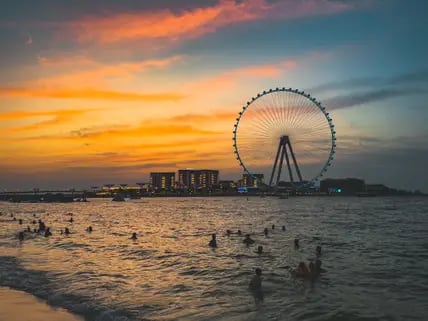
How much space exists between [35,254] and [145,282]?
14.8 meters

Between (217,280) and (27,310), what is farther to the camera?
(217,280)

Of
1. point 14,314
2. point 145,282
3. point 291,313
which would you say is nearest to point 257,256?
point 145,282

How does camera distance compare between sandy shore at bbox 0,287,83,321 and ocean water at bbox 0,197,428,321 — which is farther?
ocean water at bbox 0,197,428,321

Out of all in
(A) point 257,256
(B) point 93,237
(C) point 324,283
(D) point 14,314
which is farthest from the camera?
(B) point 93,237

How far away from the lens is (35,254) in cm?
3475

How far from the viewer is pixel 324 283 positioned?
22.9 m

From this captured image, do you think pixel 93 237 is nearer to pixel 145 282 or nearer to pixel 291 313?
pixel 145 282

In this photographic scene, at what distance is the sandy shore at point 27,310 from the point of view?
16.4 meters

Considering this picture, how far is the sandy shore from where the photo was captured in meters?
16.4

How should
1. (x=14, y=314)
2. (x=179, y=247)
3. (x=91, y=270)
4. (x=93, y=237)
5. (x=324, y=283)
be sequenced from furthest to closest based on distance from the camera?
1. (x=93, y=237)
2. (x=179, y=247)
3. (x=91, y=270)
4. (x=324, y=283)
5. (x=14, y=314)

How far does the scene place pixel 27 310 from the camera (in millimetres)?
17453

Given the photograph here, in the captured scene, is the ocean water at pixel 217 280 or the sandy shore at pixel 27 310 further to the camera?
the ocean water at pixel 217 280

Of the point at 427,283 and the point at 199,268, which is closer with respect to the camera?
the point at 427,283

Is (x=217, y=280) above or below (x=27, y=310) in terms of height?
below
